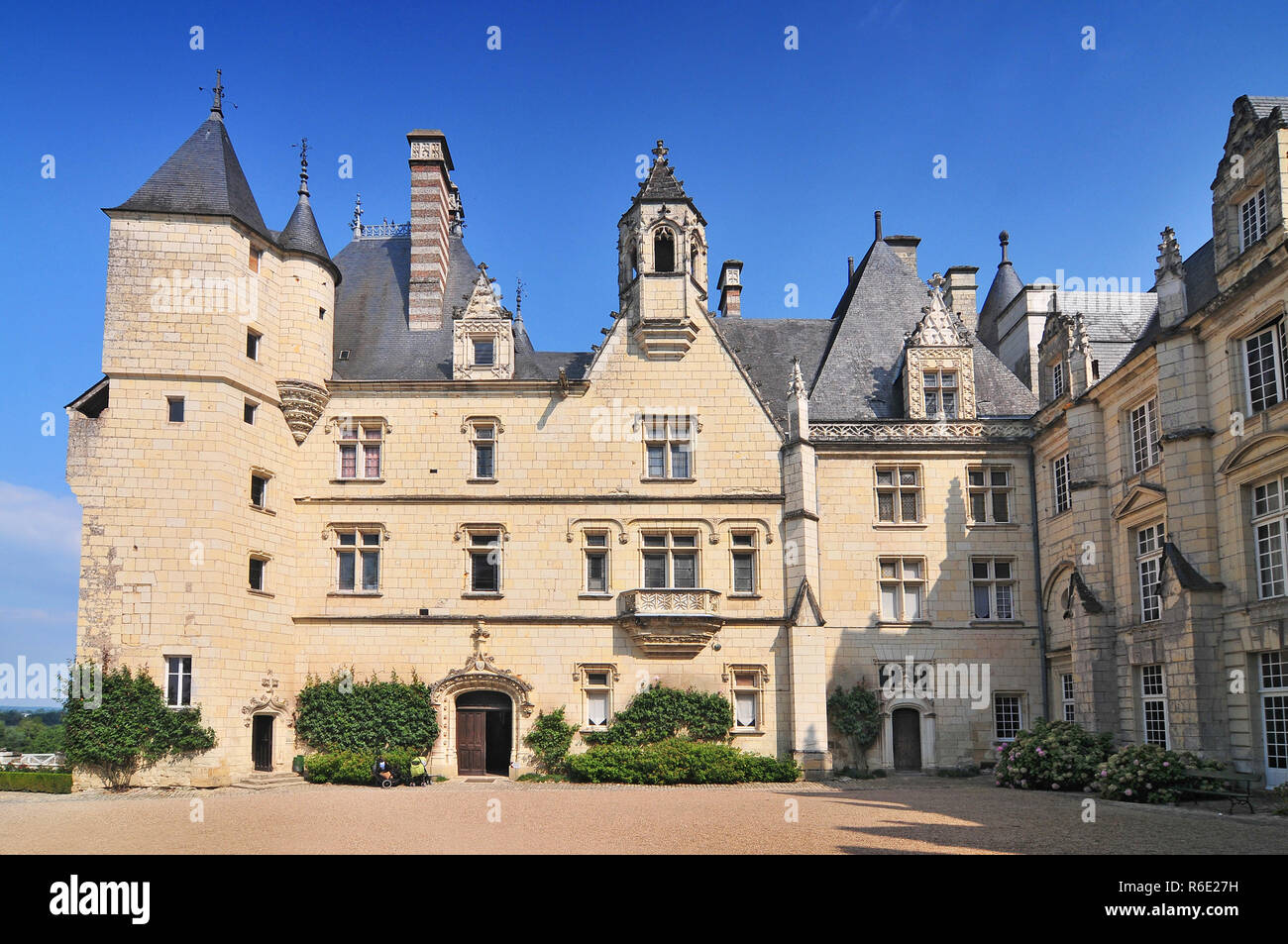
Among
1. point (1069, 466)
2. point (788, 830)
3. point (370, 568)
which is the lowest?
point (788, 830)

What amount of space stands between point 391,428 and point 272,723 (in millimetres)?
→ 8052

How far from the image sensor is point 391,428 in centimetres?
2867

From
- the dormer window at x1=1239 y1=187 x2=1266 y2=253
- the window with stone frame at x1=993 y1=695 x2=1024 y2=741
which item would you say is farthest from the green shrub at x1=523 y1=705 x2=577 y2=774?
the dormer window at x1=1239 y1=187 x2=1266 y2=253

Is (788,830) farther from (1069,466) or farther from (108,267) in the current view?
(108,267)

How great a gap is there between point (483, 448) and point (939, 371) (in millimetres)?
12602

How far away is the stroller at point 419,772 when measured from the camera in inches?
989

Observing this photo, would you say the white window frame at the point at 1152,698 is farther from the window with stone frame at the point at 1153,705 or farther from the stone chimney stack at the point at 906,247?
the stone chimney stack at the point at 906,247

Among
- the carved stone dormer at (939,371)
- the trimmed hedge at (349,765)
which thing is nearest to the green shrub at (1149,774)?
the carved stone dormer at (939,371)

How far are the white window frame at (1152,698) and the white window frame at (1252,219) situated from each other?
8.62 metres

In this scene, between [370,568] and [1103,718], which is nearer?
[1103,718]

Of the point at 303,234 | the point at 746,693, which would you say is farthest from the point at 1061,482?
the point at 303,234

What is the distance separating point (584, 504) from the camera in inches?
1117
